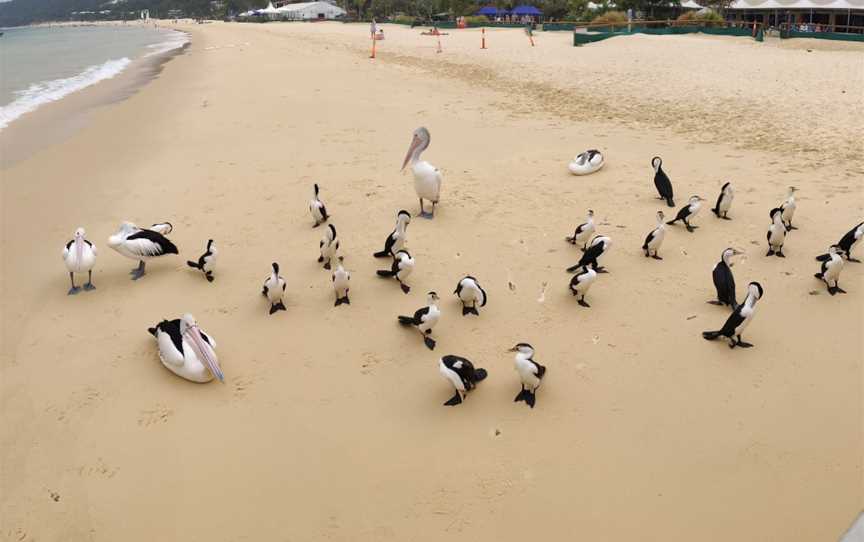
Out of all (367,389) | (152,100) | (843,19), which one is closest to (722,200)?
(367,389)

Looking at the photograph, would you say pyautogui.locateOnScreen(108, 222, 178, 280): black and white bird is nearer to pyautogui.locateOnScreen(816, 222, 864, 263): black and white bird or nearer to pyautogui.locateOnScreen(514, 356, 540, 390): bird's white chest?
pyautogui.locateOnScreen(514, 356, 540, 390): bird's white chest

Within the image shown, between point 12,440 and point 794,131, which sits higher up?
point 794,131

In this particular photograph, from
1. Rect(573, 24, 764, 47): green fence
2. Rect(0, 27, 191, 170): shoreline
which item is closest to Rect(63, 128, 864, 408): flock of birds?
Rect(0, 27, 191, 170): shoreline

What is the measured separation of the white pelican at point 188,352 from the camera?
17.9 ft

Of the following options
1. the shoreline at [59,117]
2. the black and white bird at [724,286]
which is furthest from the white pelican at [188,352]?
the shoreline at [59,117]

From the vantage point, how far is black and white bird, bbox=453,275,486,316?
6.17m

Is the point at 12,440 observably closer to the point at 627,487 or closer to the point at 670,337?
the point at 627,487

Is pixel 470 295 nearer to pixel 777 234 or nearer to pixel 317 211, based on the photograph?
pixel 317 211

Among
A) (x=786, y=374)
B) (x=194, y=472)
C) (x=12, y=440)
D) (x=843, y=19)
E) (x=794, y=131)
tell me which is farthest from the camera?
(x=843, y=19)

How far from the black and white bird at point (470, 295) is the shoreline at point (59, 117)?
11481 mm

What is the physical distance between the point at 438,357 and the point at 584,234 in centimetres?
Answer: 279

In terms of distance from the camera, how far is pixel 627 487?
4301 mm

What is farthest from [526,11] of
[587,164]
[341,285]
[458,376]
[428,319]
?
[458,376]

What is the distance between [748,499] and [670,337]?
Result: 1942mm
